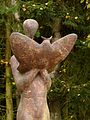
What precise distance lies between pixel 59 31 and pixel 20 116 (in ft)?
15.8

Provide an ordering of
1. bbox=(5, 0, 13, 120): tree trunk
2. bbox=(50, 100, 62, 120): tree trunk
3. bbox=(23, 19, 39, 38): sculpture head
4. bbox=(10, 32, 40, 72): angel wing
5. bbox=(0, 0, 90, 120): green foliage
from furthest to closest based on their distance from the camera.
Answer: bbox=(50, 100, 62, 120): tree trunk → bbox=(0, 0, 90, 120): green foliage → bbox=(5, 0, 13, 120): tree trunk → bbox=(23, 19, 39, 38): sculpture head → bbox=(10, 32, 40, 72): angel wing

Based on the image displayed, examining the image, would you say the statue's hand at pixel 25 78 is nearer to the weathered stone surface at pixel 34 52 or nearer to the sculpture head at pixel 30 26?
the weathered stone surface at pixel 34 52

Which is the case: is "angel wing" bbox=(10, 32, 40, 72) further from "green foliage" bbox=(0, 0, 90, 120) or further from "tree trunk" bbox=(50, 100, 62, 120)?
"tree trunk" bbox=(50, 100, 62, 120)

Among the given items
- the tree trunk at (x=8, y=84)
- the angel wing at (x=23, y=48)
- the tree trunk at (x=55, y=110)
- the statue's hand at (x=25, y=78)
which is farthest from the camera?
the tree trunk at (x=55, y=110)

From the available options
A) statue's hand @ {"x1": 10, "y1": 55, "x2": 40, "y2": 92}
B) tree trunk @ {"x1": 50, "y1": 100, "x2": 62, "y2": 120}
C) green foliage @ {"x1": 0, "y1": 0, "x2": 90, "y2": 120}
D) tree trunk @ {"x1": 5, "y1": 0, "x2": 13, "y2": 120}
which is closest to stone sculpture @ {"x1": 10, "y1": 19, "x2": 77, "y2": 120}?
statue's hand @ {"x1": 10, "y1": 55, "x2": 40, "y2": 92}

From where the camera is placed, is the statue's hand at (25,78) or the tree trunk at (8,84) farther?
→ the tree trunk at (8,84)

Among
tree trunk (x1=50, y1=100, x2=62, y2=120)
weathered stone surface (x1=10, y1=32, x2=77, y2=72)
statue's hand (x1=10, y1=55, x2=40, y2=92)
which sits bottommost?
tree trunk (x1=50, y1=100, x2=62, y2=120)

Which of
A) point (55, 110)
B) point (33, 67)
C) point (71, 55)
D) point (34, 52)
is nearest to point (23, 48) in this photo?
point (34, 52)

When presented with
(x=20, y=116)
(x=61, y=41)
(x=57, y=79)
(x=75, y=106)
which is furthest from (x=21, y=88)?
(x=75, y=106)

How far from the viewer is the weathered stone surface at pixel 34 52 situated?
4.90 meters

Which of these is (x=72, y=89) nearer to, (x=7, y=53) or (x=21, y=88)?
(x=7, y=53)

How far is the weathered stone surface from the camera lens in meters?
4.90

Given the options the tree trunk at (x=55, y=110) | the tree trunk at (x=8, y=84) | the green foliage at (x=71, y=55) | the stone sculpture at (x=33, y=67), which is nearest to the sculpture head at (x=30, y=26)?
the stone sculpture at (x=33, y=67)

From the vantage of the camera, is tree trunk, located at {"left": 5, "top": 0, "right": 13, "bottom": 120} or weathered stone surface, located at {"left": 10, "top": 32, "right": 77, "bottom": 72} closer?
weathered stone surface, located at {"left": 10, "top": 32, "right": 77, "bottom": 72}
